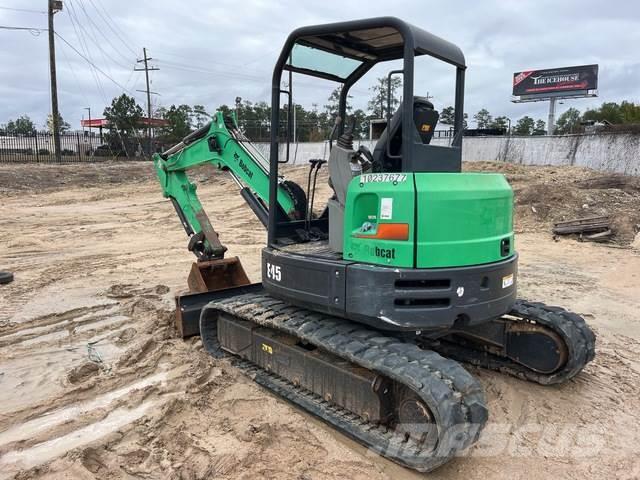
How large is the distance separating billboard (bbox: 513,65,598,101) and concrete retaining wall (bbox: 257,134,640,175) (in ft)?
71.5

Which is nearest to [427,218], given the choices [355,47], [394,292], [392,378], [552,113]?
[394,292]

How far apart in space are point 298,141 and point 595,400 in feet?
10.6

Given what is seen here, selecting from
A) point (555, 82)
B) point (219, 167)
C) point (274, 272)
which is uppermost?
point (555, 82)

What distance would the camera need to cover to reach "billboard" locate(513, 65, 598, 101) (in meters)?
40.9

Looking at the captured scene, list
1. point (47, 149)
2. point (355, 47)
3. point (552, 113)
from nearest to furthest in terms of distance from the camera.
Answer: point (355, 47) → point (47, 149) → point (552, 113)

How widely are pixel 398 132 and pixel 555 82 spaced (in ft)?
149

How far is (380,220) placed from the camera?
3369 millimetres

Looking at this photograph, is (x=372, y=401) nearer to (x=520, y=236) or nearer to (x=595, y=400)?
(x=595, y=400)

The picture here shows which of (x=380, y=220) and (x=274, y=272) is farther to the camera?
(x=274, y=272)

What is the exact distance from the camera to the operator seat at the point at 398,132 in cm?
361

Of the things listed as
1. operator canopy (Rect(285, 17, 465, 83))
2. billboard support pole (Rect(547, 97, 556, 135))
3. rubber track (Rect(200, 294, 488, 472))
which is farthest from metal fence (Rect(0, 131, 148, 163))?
billboard support pole (Rect(547, 97, 556, 135))

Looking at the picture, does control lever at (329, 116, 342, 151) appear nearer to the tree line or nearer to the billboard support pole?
the tree line

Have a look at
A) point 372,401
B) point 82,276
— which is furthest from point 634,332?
point 82,276

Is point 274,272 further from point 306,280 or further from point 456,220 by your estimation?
point 456,220
